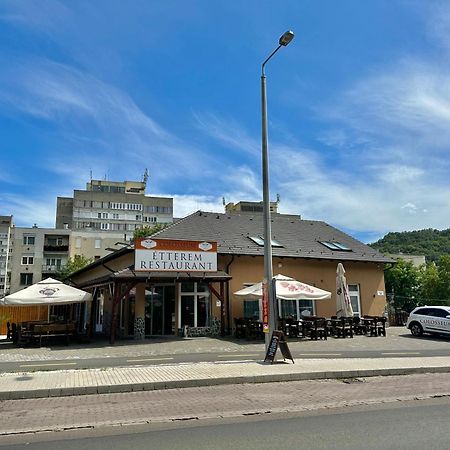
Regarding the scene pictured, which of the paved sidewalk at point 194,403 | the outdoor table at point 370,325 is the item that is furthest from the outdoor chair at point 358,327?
the paved sidewalk at point 194,403

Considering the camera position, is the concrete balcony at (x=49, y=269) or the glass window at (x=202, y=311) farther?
the concrete balcony at (x=49, y=269)

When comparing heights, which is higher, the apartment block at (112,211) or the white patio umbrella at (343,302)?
the apartment block at (112,211)

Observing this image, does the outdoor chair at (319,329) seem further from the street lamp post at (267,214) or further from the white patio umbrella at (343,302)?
the street lamp post at (267,214)

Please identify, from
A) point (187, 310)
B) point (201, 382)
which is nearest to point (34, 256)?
point (187, 310)

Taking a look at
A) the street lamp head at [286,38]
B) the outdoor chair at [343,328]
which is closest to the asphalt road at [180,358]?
the outdoor chair at [343,328]

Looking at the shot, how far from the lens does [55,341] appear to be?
21031mm

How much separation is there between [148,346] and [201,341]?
2476 millimetres

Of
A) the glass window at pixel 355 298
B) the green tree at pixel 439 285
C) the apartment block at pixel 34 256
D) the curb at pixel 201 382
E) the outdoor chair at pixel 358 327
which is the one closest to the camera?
the curb at pixel 201 382

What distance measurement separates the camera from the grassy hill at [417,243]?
270 feet

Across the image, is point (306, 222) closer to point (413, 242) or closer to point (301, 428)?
point (301, 428)

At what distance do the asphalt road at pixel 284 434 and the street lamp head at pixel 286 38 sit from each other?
9465 millimetres

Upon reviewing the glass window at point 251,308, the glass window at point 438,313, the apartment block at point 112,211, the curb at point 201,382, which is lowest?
the curb at point 201,382

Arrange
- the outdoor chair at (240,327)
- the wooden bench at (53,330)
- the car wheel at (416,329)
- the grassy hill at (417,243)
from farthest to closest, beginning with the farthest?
the grassy hill at (417,243)
the car wheel at (416,329)
the outdoor chair at (240,327)
the wooden bench at (53,330)

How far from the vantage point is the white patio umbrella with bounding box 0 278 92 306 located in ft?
62.5
